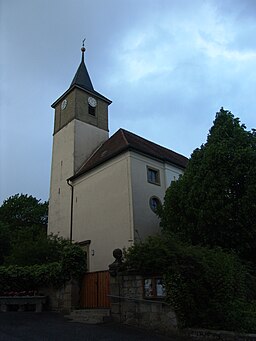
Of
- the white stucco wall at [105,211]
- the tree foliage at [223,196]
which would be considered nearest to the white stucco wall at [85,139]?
the white stucco wall at [105,211]

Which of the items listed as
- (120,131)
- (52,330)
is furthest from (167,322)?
(120,131)

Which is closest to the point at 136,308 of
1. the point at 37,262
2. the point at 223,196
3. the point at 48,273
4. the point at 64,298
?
the point at 64,298

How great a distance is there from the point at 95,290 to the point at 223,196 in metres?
6.60

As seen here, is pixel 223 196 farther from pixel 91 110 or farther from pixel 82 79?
pixel 82 79

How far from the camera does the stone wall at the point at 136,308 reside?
9.05 m

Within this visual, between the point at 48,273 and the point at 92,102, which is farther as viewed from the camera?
the point at 92,102

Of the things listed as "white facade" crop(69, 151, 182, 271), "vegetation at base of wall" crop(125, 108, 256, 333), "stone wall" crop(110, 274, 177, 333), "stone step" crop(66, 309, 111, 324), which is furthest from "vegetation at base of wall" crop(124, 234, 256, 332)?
"white facade" crop(69, 151, 182, 271)

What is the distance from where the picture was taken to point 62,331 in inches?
368

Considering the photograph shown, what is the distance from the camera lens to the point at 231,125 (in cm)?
1672

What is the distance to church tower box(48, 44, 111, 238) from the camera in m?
25.4

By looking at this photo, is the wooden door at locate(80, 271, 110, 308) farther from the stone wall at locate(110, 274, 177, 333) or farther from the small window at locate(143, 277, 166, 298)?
the small window at locate(143, 277, 166, 298)

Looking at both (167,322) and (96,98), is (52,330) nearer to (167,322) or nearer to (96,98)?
(167,322)

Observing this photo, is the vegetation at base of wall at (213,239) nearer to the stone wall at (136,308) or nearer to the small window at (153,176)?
the stone wall at (136,308)

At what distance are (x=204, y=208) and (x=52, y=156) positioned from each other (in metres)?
16.9
